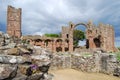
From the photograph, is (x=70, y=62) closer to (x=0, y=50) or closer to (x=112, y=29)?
(x=0, y=50)

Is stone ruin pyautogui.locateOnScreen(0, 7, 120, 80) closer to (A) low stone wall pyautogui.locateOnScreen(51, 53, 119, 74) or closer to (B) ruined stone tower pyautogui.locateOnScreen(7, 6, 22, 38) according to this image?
(A) low stone wall pyautogui.locateOnScreen(51, 53, 119, 74)

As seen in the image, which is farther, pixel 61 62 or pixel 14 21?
pixel 14 21

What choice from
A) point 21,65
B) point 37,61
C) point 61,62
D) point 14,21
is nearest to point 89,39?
point 14,21

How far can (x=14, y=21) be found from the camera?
42.2m

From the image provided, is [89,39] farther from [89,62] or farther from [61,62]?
[89,62]

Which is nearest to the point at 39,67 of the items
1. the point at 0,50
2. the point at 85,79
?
the point at 0,50

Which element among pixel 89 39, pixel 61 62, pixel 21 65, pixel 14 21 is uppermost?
pixel 14 21

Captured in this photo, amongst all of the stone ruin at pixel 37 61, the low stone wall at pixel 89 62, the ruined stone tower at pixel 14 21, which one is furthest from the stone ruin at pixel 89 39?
the low stone wall at pixel 89 62

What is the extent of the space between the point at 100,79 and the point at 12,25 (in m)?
32.6

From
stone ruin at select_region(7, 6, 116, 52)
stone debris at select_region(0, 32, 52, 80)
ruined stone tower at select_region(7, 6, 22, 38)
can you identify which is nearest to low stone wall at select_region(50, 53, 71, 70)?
stone debris at select_region(0, 32, 52, 80)

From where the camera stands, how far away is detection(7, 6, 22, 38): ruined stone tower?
137 ft

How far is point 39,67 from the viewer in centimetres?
686

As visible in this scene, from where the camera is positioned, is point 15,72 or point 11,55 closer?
point 15,72

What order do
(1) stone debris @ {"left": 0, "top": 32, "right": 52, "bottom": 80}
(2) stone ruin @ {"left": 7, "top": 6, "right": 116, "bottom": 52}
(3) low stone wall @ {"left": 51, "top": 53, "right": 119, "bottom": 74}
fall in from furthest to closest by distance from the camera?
(2) stone ruin @ {"left": 7, "top": 6, "right": 116, "bottom": 52}
(3) low stone wall @ {"left": 51, "top": 53, "right": 119, "bottom": 74}
(1) stone debris @ {"left": 0, "top": 32, "right": 52, "bottom": 80}
